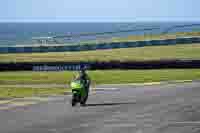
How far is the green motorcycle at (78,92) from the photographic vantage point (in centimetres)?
2978

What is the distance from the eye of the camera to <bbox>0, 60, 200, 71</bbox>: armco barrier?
54.7m

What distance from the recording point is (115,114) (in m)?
26.5

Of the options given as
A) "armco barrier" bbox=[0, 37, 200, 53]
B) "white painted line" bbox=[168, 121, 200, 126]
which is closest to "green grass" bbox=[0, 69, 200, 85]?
"armco barrier" bbox=[0, 37, 200, 53]

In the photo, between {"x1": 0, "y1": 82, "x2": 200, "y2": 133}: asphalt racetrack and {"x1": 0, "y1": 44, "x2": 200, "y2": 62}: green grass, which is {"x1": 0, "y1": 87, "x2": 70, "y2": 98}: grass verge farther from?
{"x1": 0, "y1": 44, "x2": 200, "y2": 62}: green grass

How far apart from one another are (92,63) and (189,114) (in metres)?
29.8

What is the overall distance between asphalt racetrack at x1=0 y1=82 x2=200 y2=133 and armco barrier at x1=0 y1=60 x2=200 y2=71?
1661 centimetres

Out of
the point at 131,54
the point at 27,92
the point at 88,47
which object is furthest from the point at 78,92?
the point at 88,47

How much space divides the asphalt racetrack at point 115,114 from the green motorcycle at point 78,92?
44 centimetres

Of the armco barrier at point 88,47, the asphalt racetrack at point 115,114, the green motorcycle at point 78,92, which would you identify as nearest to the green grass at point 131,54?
the armco barrier at point 88,47

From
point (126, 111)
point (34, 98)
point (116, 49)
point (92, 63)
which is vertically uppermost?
point (126, 111)

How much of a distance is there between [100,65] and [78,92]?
25.8m

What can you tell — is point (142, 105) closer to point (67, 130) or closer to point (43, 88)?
point (67, 130)

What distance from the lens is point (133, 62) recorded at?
55281 mm

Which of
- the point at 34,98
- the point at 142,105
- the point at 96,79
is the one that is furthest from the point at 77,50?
the point at 142,105
